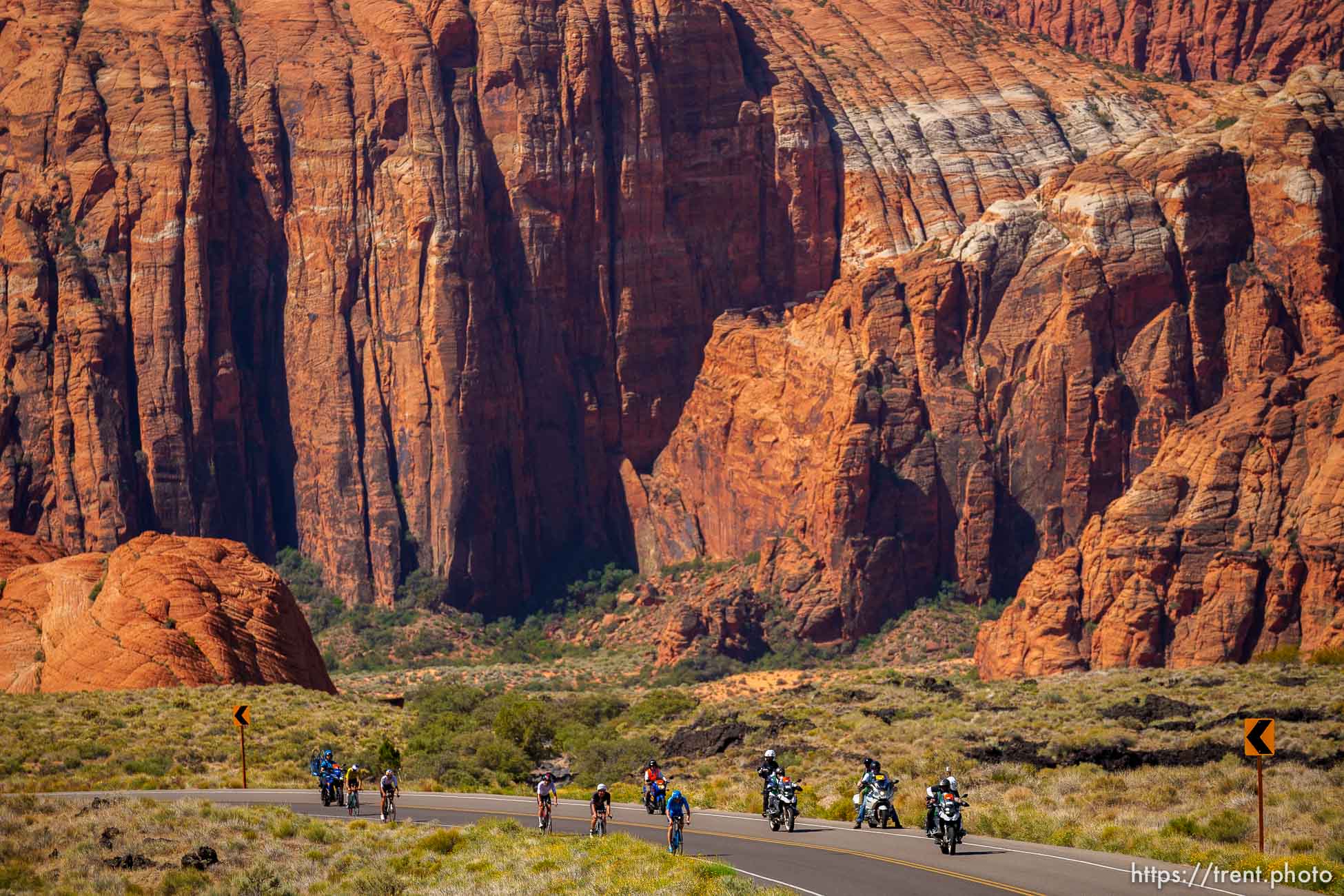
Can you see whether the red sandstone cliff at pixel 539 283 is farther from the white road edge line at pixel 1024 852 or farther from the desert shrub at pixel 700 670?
the white road edge line at pixel 1024 852

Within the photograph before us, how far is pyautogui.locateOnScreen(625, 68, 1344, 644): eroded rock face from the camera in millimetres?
104125

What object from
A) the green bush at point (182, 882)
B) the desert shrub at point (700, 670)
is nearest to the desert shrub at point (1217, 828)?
the green bush at point (182, 882)

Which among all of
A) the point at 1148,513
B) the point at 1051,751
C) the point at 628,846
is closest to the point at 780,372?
the point at 1148,513

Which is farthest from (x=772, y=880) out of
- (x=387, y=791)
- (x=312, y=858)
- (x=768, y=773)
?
(x=387, y=791)

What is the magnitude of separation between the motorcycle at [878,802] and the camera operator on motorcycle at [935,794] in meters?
3.10

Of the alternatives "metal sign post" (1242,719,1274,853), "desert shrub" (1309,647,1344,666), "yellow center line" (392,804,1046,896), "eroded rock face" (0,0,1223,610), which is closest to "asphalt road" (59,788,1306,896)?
"yellow center line" (392,804,1046,896)

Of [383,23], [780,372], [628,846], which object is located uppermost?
[383,23]

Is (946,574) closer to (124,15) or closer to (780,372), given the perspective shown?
(780,372)

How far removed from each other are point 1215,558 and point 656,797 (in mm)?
43098

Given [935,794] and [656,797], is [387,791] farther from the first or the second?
[935,794]

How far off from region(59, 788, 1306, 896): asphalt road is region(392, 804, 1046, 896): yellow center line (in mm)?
27

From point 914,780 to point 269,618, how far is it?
114 feet

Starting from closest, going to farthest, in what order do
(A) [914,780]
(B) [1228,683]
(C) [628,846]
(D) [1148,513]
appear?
(C) [628,846] → (A) [914,780] → (B) [1228,683] → (D) [1148,513]

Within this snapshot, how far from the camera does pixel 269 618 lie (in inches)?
3095
